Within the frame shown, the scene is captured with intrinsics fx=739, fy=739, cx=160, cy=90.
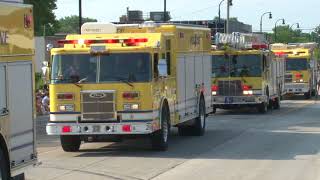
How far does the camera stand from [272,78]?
1394 inches

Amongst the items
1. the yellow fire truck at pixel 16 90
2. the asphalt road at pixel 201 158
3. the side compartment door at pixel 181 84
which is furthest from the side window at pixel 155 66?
the yellow fire truck at pixel 16 90

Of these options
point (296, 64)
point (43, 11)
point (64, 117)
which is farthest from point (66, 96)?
point (296, 64)

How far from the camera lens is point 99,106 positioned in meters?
15.9

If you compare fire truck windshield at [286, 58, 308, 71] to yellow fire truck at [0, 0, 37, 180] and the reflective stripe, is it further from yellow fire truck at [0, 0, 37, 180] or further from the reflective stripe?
yellow fire truck at [0, 0, 37, 180]

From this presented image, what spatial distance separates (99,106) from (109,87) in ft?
1.52

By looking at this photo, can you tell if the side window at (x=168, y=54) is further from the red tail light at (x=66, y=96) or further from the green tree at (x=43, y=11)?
the green tree at (x=43, y=11)

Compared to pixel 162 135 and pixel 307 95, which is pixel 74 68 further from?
pixel 307 95

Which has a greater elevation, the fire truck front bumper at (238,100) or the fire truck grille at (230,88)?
the fire truck grille at (230,88)

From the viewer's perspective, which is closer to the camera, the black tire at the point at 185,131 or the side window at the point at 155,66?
the side window at the point at 155,66

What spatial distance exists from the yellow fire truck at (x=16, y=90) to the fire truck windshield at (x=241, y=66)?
21.5 metres

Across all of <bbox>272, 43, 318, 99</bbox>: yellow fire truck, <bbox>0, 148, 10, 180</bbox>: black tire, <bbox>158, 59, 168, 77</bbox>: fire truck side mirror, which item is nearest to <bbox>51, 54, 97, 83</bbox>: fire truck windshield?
<bbox>158, 59, 168, 77</bbox>: fire truck side mirror

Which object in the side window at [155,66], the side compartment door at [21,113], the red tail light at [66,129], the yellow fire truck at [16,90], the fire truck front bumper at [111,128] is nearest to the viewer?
the yellow fire truck at [16,90]

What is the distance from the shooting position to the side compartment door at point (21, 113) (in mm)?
9570

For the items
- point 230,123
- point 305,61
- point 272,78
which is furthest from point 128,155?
point 305,61
